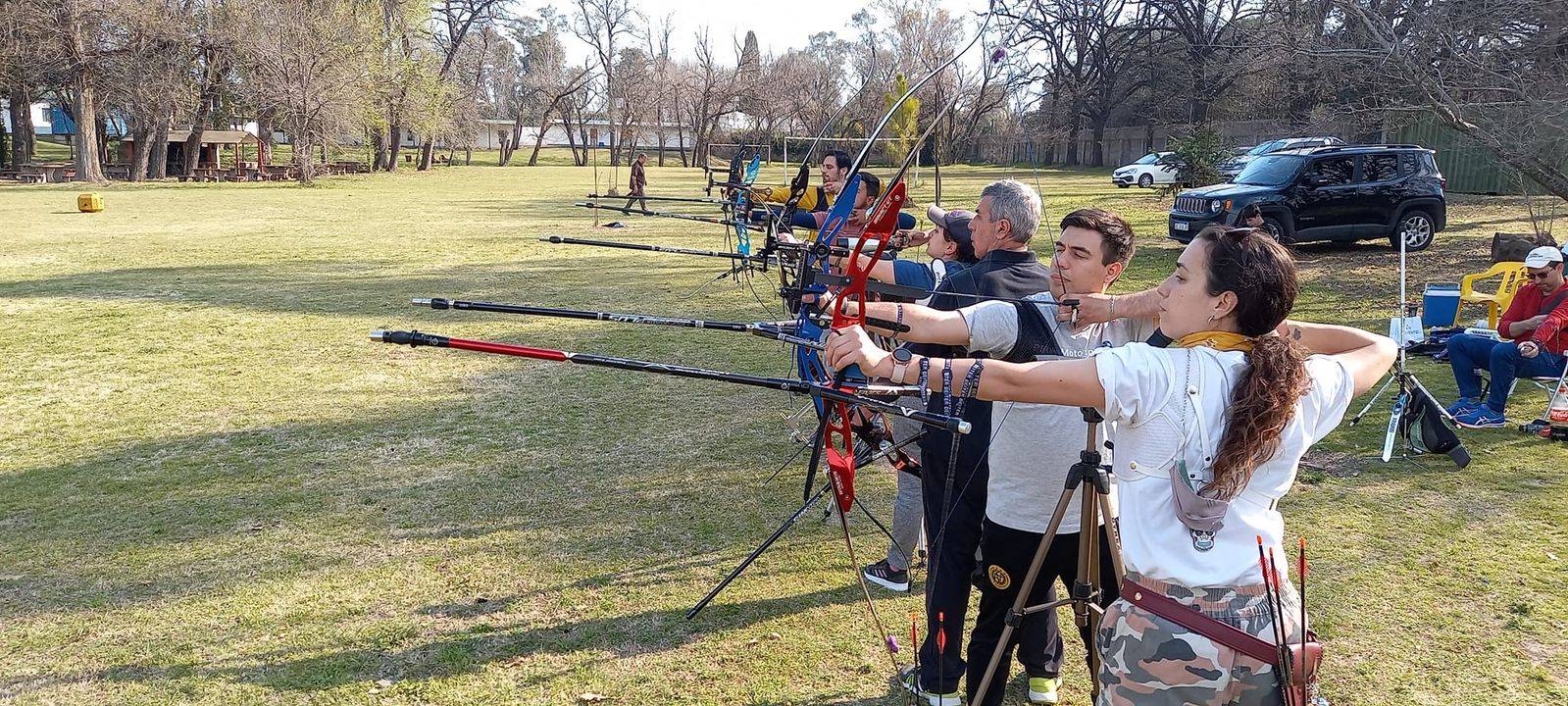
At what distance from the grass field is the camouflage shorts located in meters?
1.54

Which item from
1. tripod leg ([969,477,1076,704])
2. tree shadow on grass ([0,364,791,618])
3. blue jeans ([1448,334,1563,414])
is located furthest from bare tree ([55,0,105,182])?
tripod leg ([969,477,1076,704])

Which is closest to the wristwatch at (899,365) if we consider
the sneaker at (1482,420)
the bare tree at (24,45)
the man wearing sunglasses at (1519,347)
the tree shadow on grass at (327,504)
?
the tree shadow on grass at (327,504)

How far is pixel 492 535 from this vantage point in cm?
489

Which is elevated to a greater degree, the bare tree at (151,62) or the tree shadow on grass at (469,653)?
the bare tree at (151,62)

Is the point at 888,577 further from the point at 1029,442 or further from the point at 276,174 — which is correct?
the point at 276,174

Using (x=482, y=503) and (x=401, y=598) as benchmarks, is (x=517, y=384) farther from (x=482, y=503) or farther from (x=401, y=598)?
(x=401, y=598)

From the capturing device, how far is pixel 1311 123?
49.7ft

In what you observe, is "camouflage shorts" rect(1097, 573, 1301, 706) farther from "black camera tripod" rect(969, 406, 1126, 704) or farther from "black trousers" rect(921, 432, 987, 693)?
"black trousers" rect(921, 432, 987, 693)

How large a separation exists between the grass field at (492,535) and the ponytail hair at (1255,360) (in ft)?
5.85

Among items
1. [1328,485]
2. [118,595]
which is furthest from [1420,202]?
[118,595]

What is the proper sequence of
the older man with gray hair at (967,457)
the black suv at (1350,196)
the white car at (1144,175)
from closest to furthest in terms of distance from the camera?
1. the older man with gray hair at (967,457)
2. the black suv at (1350,196)
3. the white car at (1144,175)

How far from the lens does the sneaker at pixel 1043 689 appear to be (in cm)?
341

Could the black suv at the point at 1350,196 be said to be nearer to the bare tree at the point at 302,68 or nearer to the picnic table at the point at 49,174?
the bare tree at the point at 302,68

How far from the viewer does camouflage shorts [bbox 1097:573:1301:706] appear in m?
1.98
